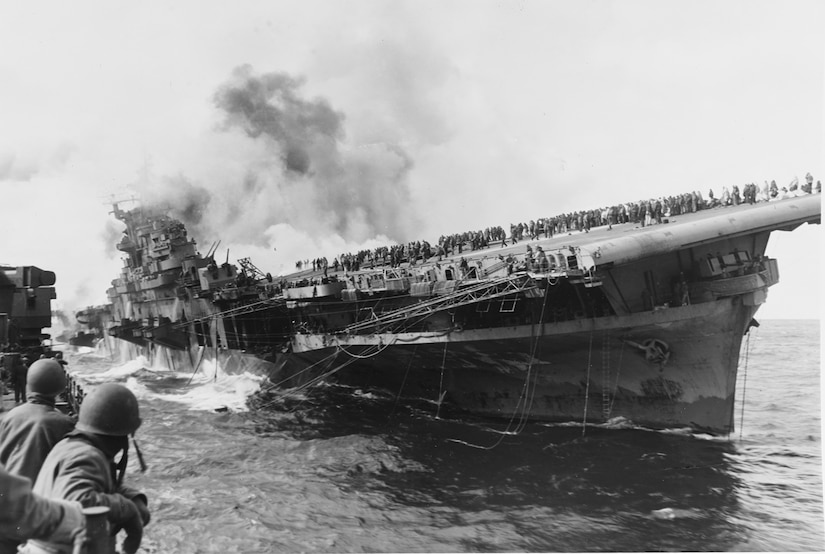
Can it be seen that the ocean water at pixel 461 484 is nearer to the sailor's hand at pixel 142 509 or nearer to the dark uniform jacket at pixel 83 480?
the sailor's hand at pixel 142 509

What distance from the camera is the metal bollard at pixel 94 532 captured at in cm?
203

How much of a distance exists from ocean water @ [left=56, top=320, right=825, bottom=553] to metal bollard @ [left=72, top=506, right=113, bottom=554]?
637 centimetres

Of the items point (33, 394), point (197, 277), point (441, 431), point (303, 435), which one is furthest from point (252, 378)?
point (33, 394)

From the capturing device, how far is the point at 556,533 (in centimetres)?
829

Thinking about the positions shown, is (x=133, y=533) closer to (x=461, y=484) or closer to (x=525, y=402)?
(x=461, y=484)

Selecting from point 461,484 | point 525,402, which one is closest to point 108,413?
point 461,484

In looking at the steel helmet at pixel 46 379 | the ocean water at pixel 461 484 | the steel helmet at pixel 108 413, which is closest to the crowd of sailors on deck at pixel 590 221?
the ocean water at pixel 461 484

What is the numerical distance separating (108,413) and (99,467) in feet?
0.78

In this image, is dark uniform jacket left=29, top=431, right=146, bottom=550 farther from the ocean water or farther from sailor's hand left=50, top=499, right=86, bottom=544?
the ocean water

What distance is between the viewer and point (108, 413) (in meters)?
2.43

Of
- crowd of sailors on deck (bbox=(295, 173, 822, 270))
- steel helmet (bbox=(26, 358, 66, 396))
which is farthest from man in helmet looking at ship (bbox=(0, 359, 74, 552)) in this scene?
crowd of sailors on deck (bbox=(295, 173, 822, 270))

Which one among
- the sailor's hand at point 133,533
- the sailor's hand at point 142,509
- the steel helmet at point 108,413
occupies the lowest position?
the sailor's hand at point 133,533

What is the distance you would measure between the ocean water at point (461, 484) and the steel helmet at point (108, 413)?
244 inches

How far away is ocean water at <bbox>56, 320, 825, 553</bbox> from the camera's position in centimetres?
826
